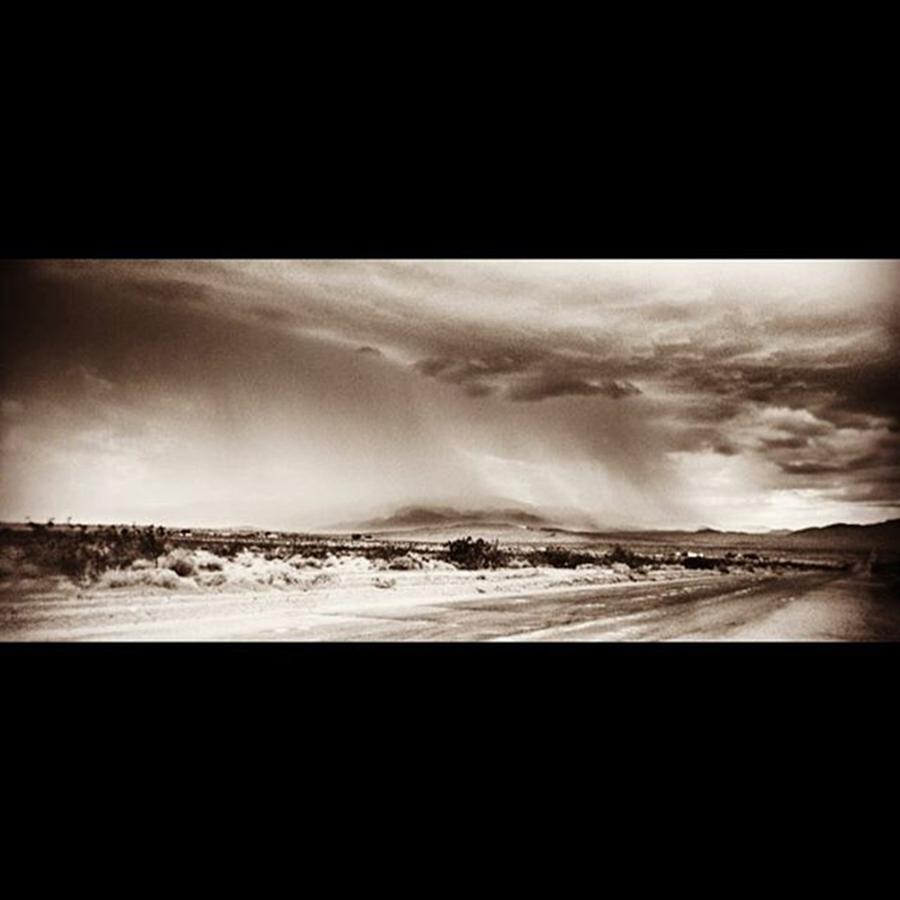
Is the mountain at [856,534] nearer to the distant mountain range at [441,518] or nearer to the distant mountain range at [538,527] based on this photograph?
the distant mountain range at [538,527]

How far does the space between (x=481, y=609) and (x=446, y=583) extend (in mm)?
395

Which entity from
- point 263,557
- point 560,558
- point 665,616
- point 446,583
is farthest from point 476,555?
point 263,557

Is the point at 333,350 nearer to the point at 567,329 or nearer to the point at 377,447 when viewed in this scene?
the point at 377,447

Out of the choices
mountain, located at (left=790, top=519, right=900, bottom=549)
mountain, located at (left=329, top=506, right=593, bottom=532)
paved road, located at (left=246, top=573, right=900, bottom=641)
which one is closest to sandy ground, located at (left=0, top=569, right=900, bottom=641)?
paved road, located at (left=246, top=573, right=900, bottom=641)

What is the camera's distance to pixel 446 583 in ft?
16.2

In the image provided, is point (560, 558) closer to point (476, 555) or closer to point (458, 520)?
point (476, 555)

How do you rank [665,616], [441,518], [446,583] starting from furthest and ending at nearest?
[446,583] → [441,518] → [665,616]

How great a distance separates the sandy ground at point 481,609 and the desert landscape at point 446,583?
0.01m

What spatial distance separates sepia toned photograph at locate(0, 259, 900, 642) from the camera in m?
4.46

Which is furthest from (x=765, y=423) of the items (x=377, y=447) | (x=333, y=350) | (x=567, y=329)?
(x=333, y=350)

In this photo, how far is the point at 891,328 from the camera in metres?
4.57
